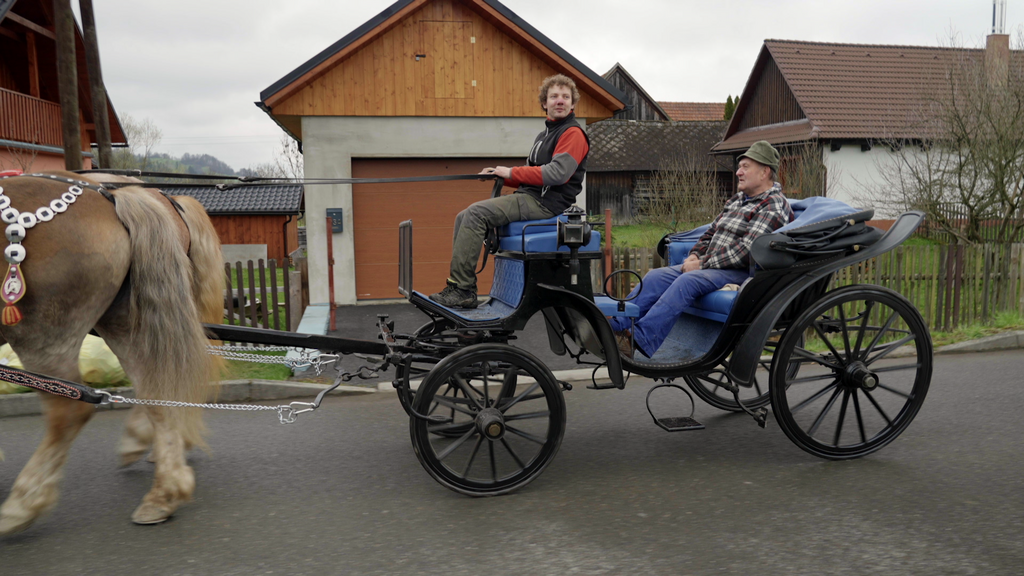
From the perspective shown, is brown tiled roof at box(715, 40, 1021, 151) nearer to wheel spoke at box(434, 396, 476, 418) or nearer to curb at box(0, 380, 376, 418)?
curb at box(0, 380, 376, 418)

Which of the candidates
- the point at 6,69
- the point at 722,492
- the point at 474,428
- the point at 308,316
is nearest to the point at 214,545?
the point at 474,428

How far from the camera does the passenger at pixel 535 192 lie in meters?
4.11

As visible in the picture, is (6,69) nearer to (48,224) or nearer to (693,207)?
(693,207)

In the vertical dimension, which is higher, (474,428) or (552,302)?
(552,302)

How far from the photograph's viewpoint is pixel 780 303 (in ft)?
13.5

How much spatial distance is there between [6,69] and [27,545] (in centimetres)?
2279

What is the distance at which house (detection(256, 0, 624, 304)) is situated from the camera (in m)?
11.1

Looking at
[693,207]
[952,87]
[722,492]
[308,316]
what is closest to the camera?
[722,492]

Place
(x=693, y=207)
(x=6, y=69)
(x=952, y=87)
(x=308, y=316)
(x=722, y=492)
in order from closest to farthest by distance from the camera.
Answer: (x=722, y=492) < (x=308, y=316) < (x=952, y=87) < (x=693, y=207) < (x=6, y=69)

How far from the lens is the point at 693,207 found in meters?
17.1

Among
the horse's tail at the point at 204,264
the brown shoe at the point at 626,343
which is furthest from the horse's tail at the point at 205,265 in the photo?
the brown shoe at the point at 626,343

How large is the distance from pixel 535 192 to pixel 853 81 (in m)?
24.5

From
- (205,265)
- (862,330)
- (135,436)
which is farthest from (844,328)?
(135,436)

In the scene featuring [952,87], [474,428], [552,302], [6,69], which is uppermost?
[6,69]
